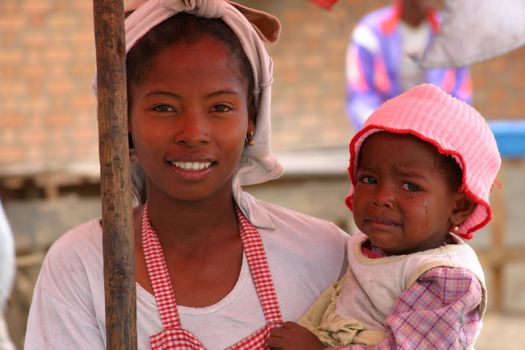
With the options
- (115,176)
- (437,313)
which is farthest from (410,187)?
(115,176)

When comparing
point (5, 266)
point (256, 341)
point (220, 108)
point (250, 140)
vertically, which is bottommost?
point (5, 266)

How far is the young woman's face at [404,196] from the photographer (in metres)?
2.24

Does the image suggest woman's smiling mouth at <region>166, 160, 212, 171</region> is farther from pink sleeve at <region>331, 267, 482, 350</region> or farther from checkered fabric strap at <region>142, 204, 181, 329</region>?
pink sleeve at <region>331, 267, 482, 350</region>

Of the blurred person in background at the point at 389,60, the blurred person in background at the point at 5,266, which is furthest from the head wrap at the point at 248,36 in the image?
the blurred person in background at the point at 389,60

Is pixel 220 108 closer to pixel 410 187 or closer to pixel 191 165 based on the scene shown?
pixel 191 165

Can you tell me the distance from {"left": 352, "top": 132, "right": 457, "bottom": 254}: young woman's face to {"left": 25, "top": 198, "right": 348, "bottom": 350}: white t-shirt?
19 cm

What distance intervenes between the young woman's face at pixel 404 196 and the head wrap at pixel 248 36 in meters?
0.26

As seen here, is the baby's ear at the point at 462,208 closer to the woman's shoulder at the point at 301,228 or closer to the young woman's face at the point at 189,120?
the woman's shoulder at the point at 301,228

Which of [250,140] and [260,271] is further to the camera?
[250,140]

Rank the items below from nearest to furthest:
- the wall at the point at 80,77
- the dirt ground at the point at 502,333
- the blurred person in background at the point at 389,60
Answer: the blurred person in background at the point at 389,60 → the dirt ground at the point at 502,333 → the wall at the point at 80,77

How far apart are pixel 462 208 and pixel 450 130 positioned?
19cm

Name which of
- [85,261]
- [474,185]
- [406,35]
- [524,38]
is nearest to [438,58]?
[524,38]

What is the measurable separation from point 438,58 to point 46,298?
40.8 inches

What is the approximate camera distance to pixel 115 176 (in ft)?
6.09
